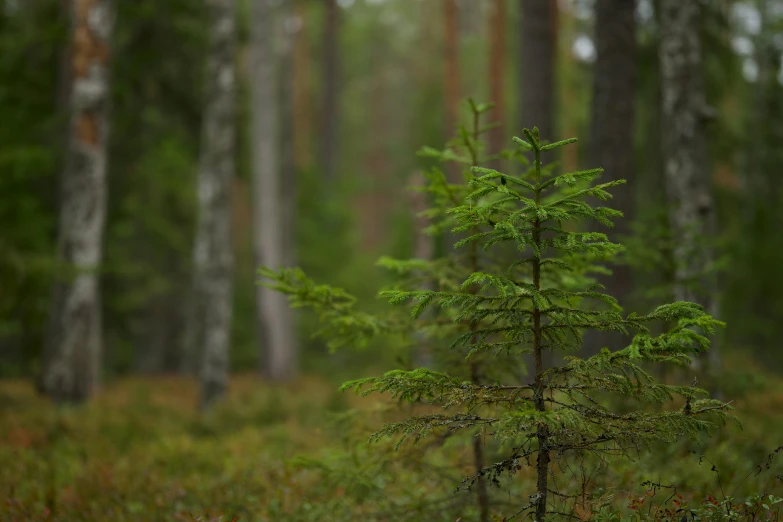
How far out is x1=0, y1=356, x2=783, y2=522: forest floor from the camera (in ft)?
17.7

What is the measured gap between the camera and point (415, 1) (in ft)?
147

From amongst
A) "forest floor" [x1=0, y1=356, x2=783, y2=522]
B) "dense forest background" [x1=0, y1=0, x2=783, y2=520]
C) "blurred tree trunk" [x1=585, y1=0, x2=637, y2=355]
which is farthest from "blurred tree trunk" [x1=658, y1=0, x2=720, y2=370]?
"forest floor" [x1=0, y1=356, x2=783, y2=522]

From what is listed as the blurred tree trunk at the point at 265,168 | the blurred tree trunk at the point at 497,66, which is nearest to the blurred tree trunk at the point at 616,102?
the blurred tree trunk at the point at 265,168

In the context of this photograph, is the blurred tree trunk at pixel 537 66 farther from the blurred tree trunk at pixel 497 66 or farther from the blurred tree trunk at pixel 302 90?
the blurred tree trunk at pixel 302 90

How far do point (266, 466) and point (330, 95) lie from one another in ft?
63.2

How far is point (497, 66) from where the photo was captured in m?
19.9

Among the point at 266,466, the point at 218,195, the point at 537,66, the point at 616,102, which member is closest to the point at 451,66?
the point at 218,195

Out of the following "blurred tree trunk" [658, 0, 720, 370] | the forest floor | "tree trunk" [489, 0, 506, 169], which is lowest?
the forest floor

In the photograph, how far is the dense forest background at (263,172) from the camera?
9.20 m

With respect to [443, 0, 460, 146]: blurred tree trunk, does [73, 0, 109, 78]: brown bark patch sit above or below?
below

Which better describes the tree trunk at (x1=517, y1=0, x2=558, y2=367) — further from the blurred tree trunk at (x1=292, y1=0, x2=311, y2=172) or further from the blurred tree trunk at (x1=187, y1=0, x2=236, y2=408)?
the blurred tree trunk at (x1=292, y1=0, x2=311, y2=172)

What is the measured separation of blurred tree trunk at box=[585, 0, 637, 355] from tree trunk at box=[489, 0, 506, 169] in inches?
400

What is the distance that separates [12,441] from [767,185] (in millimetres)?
19400

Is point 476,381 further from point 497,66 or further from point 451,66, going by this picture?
point 451,66
